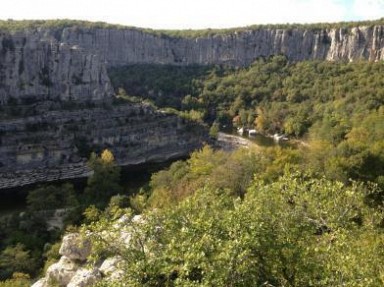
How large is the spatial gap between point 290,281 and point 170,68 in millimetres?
119361

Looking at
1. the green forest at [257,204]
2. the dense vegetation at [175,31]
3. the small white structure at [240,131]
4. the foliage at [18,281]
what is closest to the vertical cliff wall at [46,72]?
the green forest at [257,204]

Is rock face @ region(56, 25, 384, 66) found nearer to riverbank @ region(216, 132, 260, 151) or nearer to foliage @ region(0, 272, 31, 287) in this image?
riverbank @ region(216, 132, 260, 151)

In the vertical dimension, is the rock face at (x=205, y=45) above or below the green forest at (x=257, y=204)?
above

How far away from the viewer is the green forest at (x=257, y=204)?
1365 cm

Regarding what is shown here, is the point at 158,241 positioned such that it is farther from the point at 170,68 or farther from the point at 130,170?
the point at 170,68

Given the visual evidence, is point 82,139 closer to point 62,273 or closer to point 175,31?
point 62,273

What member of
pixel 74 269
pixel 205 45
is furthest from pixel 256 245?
pixel 205 45

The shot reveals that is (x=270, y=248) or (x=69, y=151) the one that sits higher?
(x=270, y=248)

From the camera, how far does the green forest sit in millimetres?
13648

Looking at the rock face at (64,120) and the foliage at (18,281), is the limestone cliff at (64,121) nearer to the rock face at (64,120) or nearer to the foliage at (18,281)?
the rock face at (64,120)

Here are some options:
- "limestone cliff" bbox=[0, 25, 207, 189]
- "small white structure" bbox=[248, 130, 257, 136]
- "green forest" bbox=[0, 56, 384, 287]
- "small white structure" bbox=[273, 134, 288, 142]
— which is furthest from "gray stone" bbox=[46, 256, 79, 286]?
"small white structure" bbox=[248, 130, 257, 136]

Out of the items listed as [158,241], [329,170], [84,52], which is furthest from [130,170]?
[158,241]

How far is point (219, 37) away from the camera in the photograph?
138 meters

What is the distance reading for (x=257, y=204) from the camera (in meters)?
15.8
